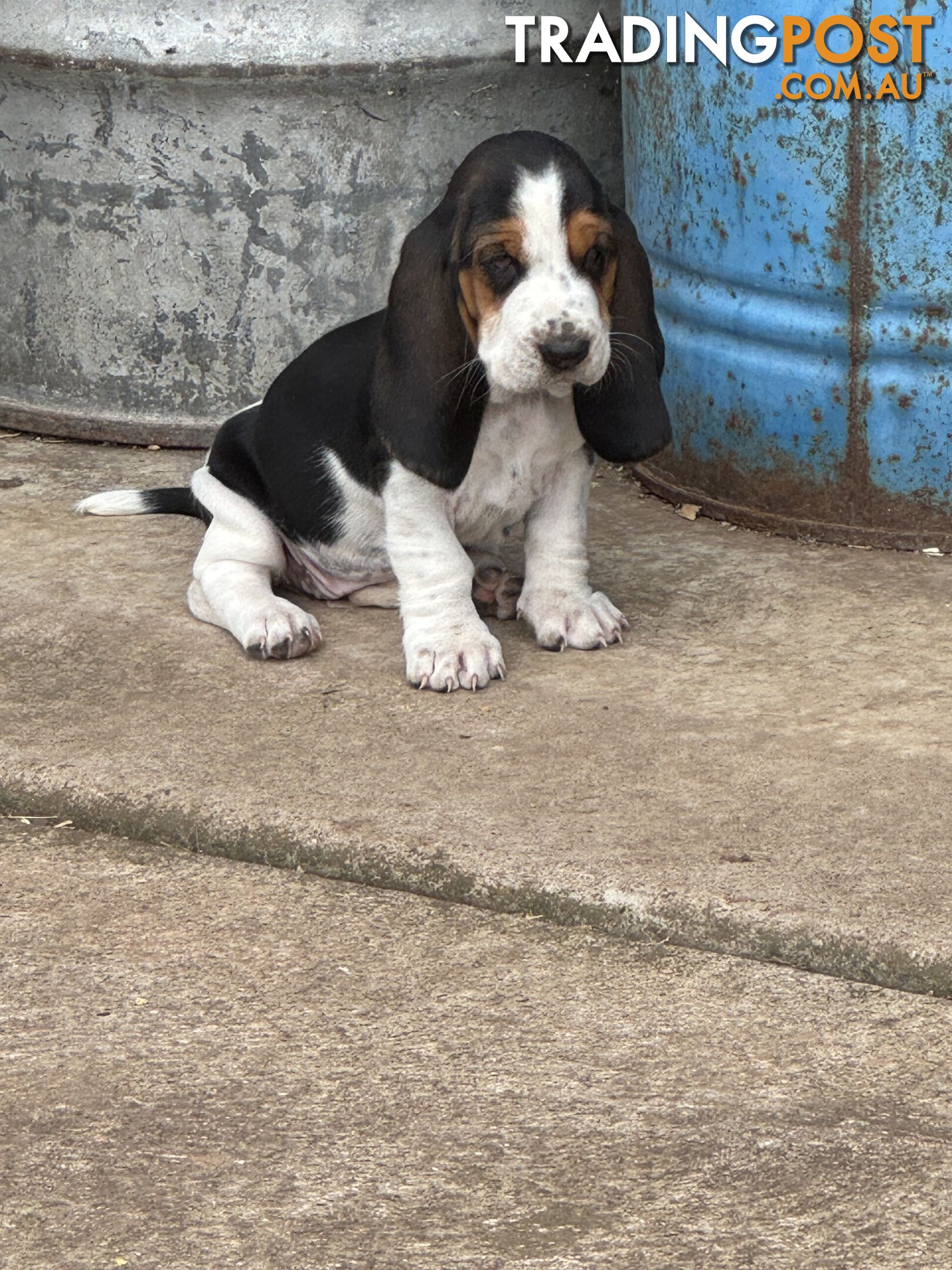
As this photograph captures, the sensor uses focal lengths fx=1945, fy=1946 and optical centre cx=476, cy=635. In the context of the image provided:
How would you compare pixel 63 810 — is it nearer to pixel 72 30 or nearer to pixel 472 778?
pixel 472 778

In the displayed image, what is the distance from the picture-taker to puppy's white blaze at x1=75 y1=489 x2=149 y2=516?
4.82 metres

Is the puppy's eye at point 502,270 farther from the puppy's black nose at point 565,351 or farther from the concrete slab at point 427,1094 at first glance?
the concrete slab at point 427,1094

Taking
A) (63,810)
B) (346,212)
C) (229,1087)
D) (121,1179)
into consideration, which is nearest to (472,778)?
(63,810)

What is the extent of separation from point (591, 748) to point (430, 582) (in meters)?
0.56

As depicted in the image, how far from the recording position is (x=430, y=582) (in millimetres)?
3887

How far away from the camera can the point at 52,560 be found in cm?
457

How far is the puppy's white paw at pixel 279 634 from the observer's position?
12.9 feet

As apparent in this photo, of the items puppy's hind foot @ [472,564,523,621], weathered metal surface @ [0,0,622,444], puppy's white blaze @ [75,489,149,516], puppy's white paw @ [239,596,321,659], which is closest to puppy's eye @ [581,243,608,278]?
puppy's hind foot @ [472,564,523,621]

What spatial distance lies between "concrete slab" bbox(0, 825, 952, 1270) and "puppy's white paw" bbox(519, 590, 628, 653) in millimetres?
1020

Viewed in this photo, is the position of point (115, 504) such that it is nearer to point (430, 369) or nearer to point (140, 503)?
point (140, 503)

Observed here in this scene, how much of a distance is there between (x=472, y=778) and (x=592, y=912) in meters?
0.48

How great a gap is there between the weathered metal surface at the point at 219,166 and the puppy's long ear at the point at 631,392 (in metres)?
1.56

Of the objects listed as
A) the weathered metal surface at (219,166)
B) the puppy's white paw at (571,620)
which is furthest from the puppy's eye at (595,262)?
the weathered metal surface at (219,166)

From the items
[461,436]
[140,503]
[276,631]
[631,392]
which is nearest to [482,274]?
[461,436]
